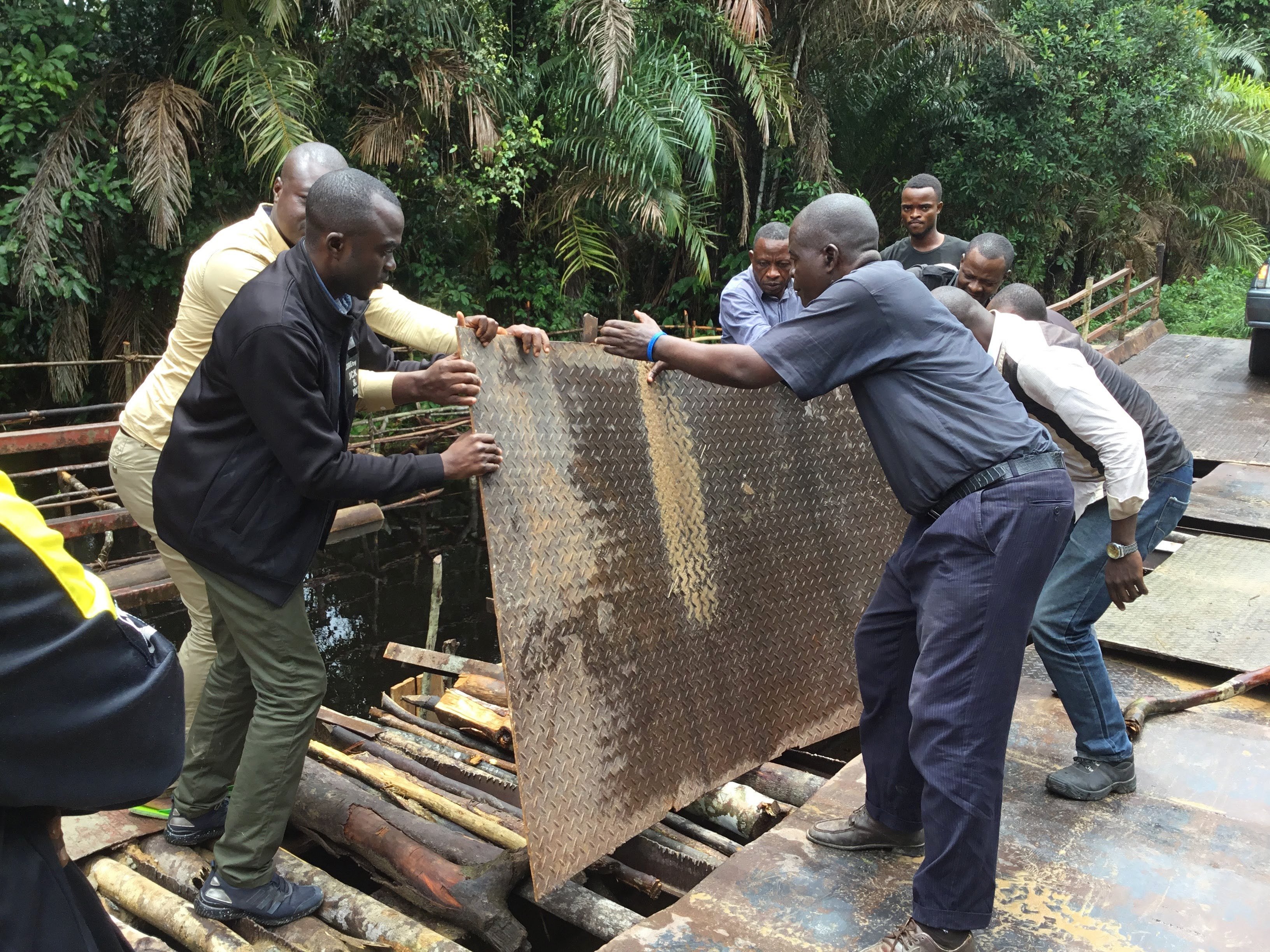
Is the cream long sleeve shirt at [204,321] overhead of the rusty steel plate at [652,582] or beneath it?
overhead

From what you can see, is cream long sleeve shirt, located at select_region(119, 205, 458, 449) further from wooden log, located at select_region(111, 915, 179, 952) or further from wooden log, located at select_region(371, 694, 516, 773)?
wooden log, located at select_region(371, 694, 516, 773)

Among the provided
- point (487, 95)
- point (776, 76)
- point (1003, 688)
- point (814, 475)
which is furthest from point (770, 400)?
point (776, 76)

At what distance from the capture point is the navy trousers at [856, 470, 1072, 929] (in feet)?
8.71

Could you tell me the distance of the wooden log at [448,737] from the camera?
4266 mm

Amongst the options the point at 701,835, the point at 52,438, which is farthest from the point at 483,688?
the point at 52,438

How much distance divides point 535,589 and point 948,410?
54.6 inches

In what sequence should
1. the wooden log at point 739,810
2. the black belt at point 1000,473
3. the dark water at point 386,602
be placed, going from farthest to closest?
the dark water at point 386,602
the wooden log at point 739,810
the black belt at point 1000,473

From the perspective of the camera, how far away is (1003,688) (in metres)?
2.74

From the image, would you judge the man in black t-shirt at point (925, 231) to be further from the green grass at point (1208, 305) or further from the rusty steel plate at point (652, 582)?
the green grass at point (1208, 305)

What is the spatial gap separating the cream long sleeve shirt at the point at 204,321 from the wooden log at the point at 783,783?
207 centimetres

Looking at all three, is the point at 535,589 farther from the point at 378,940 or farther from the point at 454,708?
the point at 454,708

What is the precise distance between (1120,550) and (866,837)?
1.38 metres

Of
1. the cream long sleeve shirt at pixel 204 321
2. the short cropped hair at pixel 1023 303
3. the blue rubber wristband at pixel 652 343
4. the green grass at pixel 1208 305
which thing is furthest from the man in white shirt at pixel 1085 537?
the green grass at pixel 1208 305

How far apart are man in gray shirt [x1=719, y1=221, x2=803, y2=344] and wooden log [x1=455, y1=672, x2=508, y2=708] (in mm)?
2039
